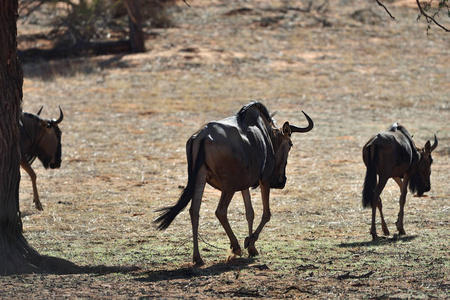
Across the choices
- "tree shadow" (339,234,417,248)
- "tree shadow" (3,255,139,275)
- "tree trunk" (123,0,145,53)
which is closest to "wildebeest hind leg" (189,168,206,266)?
"tree shadow" (3,255,139,275)

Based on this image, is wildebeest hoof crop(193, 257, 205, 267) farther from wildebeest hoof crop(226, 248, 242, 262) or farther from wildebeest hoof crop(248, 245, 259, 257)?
wildebeest hoof crop(248, 245, 259, 257)

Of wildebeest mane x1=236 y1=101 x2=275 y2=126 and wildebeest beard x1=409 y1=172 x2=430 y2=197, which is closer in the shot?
wildebeest mane x1=236 y1=101 x2=275 y2=126

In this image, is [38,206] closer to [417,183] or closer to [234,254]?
[234,254]

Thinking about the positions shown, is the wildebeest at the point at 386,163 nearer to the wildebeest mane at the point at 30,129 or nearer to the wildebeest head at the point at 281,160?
the wildebeest head at the point at 281,160

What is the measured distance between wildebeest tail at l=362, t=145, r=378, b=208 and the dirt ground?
587 mm

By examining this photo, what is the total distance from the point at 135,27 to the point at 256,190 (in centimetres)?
1719

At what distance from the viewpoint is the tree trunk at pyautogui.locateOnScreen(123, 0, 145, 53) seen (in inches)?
1161

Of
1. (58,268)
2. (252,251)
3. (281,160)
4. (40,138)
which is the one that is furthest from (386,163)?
(40,138)

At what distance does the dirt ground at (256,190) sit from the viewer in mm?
6918

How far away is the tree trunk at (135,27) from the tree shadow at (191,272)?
75.0ft

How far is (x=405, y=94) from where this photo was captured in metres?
24.8

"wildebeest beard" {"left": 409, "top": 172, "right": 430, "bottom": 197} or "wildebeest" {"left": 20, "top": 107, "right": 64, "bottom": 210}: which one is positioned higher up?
"wildebeest beard" {"left": 409, "top": 172, "right": 430, "bottom": 197}

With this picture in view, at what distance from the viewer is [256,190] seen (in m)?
13.8

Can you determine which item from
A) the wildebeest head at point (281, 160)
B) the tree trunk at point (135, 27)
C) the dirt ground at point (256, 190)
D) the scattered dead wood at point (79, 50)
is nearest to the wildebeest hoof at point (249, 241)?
the dirt ground at point (256, 190)
